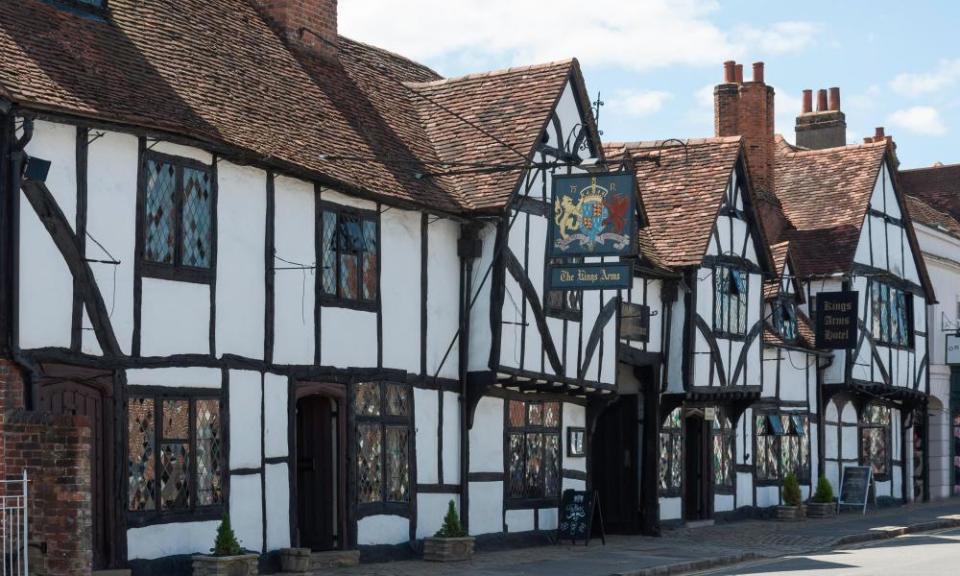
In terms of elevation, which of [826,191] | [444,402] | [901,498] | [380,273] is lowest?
[901,498]

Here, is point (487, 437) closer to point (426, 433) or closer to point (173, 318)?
point (426, 433)

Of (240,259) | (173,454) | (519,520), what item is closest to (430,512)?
(519,520)

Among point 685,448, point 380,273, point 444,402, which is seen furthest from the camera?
point 685,448

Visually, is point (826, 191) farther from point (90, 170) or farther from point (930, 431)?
point (90, 170)

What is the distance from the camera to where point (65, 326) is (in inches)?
607

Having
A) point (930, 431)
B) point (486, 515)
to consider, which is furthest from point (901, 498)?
point (486, 515)

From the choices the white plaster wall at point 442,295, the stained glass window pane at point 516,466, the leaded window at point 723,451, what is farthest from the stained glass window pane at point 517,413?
the leaded window at point 723,451

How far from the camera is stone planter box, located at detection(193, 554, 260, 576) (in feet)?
54.6

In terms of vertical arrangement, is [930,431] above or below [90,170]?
below

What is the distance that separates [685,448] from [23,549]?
17.9 meters

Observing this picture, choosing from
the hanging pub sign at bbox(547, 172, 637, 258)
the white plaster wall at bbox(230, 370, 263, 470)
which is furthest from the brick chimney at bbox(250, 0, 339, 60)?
the white plaster wall at bbox(230, 370, 263, 470)

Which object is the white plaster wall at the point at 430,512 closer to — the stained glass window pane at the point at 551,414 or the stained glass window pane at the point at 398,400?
the stained glass window pane at the point at 398,400

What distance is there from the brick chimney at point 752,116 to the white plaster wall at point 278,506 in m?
19.6

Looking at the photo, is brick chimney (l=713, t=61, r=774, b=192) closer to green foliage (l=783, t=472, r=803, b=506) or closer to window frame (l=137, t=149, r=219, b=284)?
green foliage (l=783, t=472, r=803, b=506)
